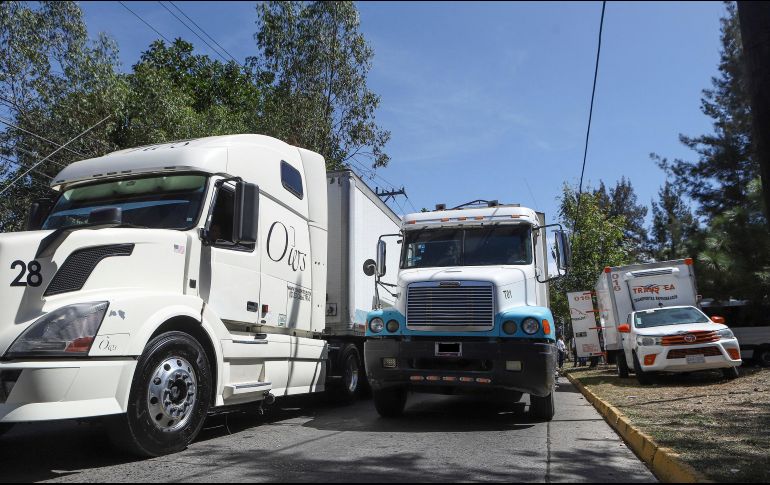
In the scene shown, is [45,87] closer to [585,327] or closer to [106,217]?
[106,217]

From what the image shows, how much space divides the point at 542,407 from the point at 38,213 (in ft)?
22.3

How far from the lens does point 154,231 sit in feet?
19.3

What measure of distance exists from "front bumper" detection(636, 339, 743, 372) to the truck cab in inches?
174

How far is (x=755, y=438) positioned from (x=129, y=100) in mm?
16531

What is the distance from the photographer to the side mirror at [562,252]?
9.02 m

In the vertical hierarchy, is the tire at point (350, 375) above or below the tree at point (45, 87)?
below

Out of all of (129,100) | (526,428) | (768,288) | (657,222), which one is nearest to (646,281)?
(768,288)

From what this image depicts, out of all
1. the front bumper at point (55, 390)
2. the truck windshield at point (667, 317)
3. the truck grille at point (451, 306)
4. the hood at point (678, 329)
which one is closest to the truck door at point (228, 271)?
the front bumper at point (55, 390)

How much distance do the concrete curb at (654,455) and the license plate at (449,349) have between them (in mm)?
2156

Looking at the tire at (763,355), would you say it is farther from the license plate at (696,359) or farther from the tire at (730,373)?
the license plate at (696,359)

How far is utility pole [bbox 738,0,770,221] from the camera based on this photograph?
14.4 feet

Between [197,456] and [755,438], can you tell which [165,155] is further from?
[755,438]

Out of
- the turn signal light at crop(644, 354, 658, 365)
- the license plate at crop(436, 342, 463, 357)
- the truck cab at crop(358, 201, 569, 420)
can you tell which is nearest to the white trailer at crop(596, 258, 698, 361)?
the turn signal light at crop(644, 354, 658, 365)

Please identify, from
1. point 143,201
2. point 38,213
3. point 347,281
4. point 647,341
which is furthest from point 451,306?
point 647,341
